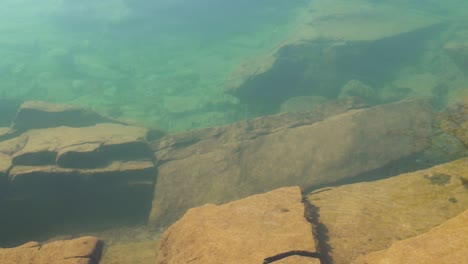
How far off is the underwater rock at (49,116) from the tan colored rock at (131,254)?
5.79 metres

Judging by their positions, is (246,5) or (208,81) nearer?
(208,81)

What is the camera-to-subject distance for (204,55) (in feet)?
64.1

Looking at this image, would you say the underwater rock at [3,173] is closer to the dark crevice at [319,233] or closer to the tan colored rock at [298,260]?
the dark crevice at [319,233]

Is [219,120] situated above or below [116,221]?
below

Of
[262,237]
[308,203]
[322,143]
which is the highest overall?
[262,237]

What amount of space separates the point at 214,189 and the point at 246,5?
22.3 m

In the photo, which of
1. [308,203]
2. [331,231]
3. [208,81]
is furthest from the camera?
[208,81]

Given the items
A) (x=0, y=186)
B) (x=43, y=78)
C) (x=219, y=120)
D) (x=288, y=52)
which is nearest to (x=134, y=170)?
(x=0, y=186)

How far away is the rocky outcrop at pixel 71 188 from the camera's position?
6004mm

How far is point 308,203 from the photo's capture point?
387cm

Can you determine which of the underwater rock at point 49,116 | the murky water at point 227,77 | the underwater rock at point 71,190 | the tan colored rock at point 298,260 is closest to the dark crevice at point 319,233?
the tan colored rock at point 298,260

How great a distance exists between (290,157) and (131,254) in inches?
130

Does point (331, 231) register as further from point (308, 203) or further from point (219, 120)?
point (219, 120)

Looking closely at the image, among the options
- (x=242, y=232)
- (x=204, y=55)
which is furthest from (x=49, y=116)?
(x=204, y=55)
